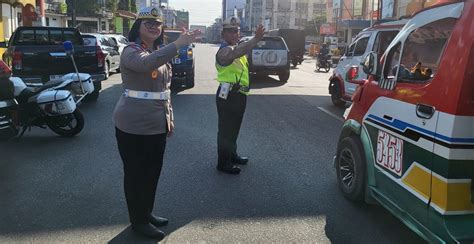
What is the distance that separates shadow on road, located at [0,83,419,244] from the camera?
4.23 meters

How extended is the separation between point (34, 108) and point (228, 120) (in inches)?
132

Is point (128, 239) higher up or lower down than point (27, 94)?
lower down

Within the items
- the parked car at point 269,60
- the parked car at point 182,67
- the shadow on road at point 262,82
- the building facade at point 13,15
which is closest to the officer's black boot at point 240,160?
the parked car at point 182,67

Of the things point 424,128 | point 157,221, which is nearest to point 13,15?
point 157,221

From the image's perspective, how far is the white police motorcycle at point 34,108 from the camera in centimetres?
645

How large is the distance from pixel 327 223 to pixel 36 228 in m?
2.60

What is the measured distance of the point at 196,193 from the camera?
5.04 metres

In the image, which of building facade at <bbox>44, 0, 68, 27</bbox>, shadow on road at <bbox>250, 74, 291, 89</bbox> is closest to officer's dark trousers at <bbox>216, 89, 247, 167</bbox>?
shadow on road at <bbox>250, 74, 291, 89</bbox>

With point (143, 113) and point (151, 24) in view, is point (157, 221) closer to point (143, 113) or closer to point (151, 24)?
point (143, 113)

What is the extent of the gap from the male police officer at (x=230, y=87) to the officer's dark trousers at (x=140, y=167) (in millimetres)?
1713

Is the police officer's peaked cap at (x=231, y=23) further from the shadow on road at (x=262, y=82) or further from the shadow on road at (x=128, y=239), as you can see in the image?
the shadow on road at (x=262, y=82)

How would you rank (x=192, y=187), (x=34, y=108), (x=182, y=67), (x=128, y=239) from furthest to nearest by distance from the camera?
1. (x=182, y=67)
2. (x=34, y=108)
3. (x=192, y=187)
4. (x=128, y=239)

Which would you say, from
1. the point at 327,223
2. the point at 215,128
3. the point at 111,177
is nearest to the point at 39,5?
the point at 215,128

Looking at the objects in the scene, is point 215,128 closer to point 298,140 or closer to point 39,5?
point 298,140
